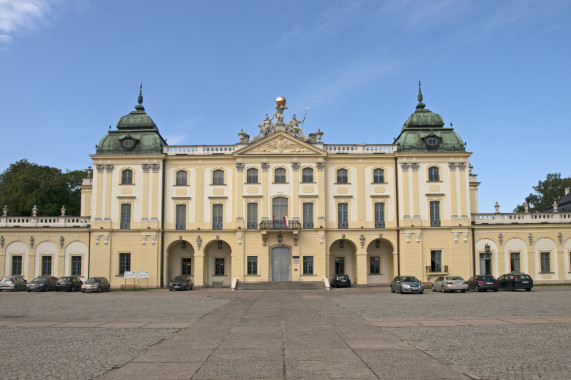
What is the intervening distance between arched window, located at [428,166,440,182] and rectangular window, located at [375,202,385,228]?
5.14 meters

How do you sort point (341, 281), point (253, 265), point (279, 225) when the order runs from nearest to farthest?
point (341, 281)
point (279, 225)
point (253, 265)

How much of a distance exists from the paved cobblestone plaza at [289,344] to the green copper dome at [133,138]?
95.9 ft

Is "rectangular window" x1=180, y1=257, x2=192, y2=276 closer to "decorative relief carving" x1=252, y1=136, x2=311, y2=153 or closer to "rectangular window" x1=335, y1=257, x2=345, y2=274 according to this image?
"decorative relief carving" x1=252, y1=136, x2=311, y2=153

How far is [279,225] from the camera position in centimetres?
4812

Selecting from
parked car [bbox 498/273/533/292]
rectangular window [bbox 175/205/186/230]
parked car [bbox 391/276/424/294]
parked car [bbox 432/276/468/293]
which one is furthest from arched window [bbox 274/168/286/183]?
parked car [bbox 498/273/533/292]

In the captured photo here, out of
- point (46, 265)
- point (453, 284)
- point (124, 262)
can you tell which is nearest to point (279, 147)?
point (124, 262)

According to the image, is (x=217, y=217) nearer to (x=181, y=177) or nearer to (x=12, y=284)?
(x=181, y=177)

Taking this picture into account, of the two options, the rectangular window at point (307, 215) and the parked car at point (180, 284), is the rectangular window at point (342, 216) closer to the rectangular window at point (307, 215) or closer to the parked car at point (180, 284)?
the rectangular window at point (307, 215)

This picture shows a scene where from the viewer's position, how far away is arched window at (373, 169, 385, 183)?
50.1m

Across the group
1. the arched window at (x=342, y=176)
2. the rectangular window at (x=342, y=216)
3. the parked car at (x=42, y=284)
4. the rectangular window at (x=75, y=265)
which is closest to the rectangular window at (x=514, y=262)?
the rectangular window at (x=342, y=216)

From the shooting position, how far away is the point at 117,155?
163 ft

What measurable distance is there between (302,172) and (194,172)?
10277 mm

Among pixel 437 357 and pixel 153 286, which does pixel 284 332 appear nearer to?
pixel 437 357

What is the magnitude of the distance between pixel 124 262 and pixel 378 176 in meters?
25.1
